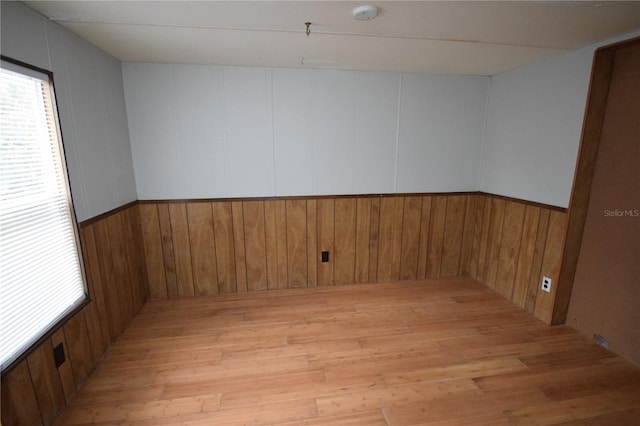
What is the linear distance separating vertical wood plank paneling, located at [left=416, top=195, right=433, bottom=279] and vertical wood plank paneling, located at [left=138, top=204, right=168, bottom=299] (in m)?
2.64

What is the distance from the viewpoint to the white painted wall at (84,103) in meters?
1.46

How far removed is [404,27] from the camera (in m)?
1.76

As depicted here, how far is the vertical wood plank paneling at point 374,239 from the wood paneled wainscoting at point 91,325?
7.34 ft

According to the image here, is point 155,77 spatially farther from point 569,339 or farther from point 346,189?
point 569,339

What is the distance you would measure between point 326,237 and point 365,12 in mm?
1979

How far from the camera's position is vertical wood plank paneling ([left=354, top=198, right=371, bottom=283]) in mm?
3010

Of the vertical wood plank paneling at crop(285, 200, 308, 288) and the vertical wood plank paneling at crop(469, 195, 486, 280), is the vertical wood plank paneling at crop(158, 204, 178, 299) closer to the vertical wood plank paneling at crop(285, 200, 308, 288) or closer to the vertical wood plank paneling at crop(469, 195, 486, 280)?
the vertical wood plank paneling at crop(285, 200, 308, 288)

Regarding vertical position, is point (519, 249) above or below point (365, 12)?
below

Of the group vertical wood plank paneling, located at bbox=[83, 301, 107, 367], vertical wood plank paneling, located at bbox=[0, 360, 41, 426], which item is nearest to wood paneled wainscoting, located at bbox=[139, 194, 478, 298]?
vertical wood plank paneling, located at bbox=[83, 301, 107, 367]

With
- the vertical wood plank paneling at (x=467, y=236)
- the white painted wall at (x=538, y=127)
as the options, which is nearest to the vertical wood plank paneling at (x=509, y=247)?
the white painted wall at (x=538, y=127)

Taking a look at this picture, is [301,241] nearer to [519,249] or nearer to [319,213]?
[319,213]

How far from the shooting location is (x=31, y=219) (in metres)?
1.46

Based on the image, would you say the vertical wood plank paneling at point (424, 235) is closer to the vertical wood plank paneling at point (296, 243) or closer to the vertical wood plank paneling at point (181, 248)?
the vertical wood plank paneling at point (296, 243)

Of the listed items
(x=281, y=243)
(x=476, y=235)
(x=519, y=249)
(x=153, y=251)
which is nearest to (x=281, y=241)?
(x=281, y=243)
